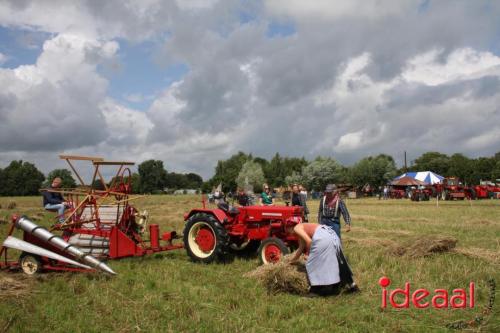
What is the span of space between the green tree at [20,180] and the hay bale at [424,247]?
8509 cm

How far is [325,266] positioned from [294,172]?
253ft

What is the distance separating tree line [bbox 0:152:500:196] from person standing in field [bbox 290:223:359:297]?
55460 millimetres

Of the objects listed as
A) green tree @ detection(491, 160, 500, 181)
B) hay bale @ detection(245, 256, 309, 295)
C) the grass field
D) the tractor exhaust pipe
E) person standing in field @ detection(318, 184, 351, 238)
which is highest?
green tree @ detection(491, 160, 500, 181)

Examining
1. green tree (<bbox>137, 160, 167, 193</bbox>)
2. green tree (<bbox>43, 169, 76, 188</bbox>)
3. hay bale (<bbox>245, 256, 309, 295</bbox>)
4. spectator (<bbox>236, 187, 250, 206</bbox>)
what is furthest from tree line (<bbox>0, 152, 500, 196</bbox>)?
hay bale (<bbox>245, 256, 309, 295</bbox>)

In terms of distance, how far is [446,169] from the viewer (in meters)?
92.8

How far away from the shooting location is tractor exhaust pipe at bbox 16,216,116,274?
285 inches

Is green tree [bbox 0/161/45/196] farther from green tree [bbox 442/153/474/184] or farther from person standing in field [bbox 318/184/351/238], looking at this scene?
person standing in field [bbox 318/184/351/238]

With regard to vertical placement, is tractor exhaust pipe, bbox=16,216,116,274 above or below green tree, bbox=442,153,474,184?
below

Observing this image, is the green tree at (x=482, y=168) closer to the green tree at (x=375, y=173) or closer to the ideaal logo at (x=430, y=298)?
the green tree at (x=375, y=173)

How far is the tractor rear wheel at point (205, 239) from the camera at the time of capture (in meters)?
8.42

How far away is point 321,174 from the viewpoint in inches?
2928

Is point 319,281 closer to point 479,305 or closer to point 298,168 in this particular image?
point 479,305

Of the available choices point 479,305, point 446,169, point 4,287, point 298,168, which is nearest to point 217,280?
point 4,287

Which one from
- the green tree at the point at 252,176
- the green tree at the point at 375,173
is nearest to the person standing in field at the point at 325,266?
the green tree at the point at 375,173
